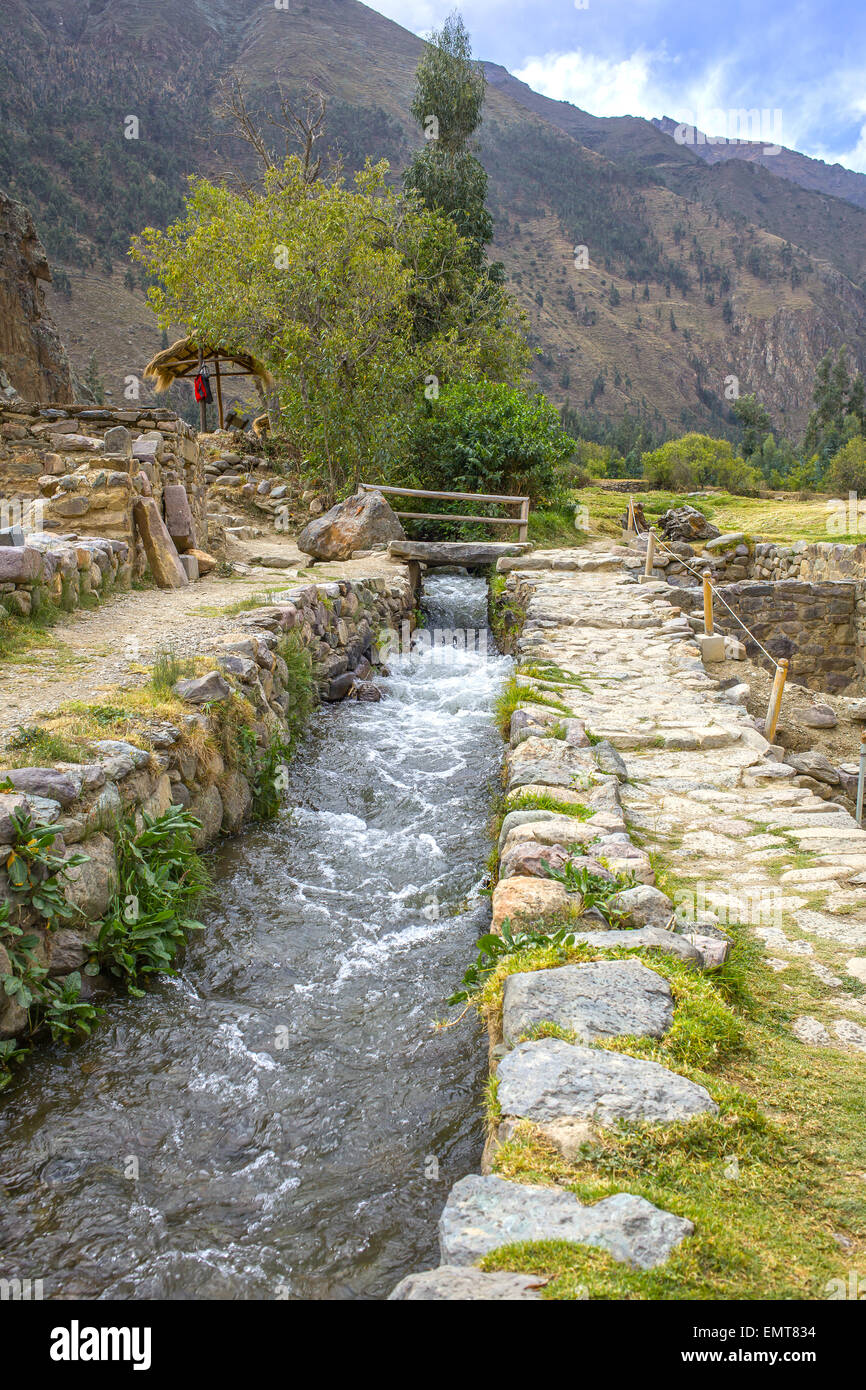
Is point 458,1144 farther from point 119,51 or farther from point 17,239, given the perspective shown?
point 119,51

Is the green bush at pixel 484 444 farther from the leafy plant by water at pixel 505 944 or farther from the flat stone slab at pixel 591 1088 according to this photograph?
the flat stone slab at pixel 591 1088

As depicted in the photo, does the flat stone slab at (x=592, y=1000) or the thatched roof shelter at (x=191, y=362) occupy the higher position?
the thatched roof shelter at (x=191, y=362)

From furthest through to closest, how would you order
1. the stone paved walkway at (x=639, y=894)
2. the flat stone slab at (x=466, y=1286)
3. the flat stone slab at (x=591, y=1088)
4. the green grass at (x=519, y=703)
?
the green grass at (x=519, y=703) < the flat stone slab at (x=591, y=1088) < the stone paved walkway at (x=639, y=894) < the flat stone slab at (x=466, y=1286)

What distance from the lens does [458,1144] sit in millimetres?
2605

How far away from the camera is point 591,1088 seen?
2.08m

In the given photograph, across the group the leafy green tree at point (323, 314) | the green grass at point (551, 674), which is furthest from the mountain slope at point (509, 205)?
the green grass at point (551, 674)

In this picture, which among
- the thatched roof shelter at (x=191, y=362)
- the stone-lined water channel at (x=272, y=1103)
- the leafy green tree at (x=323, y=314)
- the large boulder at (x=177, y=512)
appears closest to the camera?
the stone-lined water channel at (x=272, y=1103)

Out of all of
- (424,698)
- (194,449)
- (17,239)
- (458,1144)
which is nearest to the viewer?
(458,1144)

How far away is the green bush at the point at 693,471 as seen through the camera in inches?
1050

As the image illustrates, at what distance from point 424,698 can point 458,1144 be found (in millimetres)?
5696

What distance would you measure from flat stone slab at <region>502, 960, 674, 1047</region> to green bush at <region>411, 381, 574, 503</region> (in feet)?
42.0

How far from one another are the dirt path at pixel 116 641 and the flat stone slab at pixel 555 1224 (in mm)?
2874

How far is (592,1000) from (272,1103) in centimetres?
117
